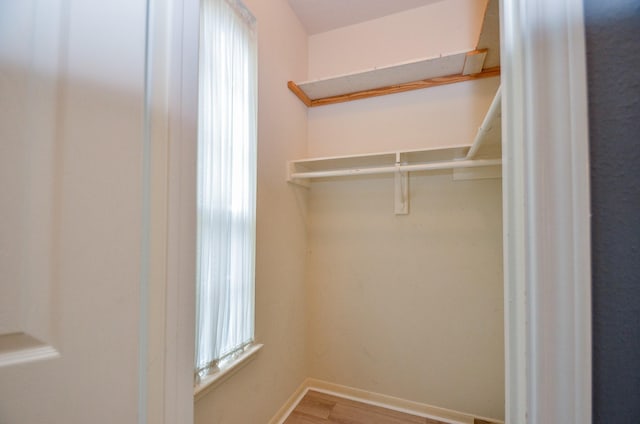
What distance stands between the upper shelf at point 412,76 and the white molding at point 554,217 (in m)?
1.23

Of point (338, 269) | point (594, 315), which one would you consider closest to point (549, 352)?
point (594, 315)

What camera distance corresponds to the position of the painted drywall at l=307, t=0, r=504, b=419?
5.50 feet

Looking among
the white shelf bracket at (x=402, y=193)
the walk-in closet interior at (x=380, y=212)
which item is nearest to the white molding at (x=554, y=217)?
the walk-in closet interior at (x=380, y=212)

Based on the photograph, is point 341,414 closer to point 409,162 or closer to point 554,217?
point 409,162

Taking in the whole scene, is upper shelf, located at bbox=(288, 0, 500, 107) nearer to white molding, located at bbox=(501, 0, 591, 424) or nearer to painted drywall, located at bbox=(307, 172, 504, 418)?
painted drywall, located at bbox=(307, 172, 504, 418)

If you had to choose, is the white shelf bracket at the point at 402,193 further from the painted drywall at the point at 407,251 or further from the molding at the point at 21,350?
the molding at the point at 21,350

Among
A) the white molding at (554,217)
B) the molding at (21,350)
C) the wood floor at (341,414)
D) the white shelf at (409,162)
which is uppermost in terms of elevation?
the white shelf at (409,162)

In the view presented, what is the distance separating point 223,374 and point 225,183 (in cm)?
87

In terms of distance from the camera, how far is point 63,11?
1.52ft

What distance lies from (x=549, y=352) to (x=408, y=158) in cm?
151

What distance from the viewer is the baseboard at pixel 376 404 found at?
1655 millimetres

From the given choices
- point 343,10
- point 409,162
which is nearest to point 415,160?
point 409,162

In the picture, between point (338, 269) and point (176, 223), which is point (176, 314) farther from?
point (338, 269)

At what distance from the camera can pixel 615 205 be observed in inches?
14.0
